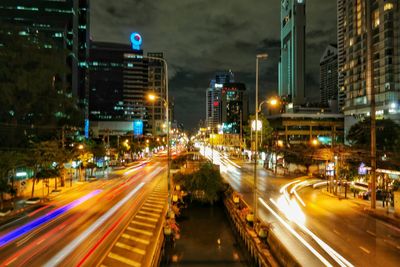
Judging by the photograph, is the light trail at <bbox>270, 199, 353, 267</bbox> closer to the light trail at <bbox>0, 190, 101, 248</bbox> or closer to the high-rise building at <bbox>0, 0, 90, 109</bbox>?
the light trail at <bbox>0, 190, 101, 248</bbox>

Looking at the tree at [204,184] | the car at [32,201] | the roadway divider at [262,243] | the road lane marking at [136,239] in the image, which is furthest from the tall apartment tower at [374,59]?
the road lane marking at [136,239]

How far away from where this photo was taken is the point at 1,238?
21.0 metres

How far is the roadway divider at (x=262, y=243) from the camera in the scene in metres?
15.9

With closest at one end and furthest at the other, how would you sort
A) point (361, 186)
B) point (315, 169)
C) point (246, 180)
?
point (361, 186) < point (246, 180) < point (315, 169)

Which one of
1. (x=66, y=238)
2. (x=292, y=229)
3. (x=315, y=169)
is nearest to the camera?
(x=66, y=238)

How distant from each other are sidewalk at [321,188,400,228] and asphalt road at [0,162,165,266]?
19.4 meters

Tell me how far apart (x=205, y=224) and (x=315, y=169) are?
35286 mm

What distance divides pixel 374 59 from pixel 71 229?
10200 centimetres

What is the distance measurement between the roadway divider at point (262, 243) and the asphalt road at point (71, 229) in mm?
8496

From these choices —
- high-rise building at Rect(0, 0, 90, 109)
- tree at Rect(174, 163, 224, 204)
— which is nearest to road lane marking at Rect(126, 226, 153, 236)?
tree at Rect(174, 163, 224, 204)

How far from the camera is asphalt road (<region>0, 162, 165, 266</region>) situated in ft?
58.3

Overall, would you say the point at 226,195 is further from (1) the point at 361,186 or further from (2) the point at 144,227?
(1) the point at 361,186

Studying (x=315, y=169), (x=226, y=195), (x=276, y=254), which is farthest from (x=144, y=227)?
(x=315, y=169)

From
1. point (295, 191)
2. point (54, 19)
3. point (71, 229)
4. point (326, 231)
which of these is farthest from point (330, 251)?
point (54, 19)
